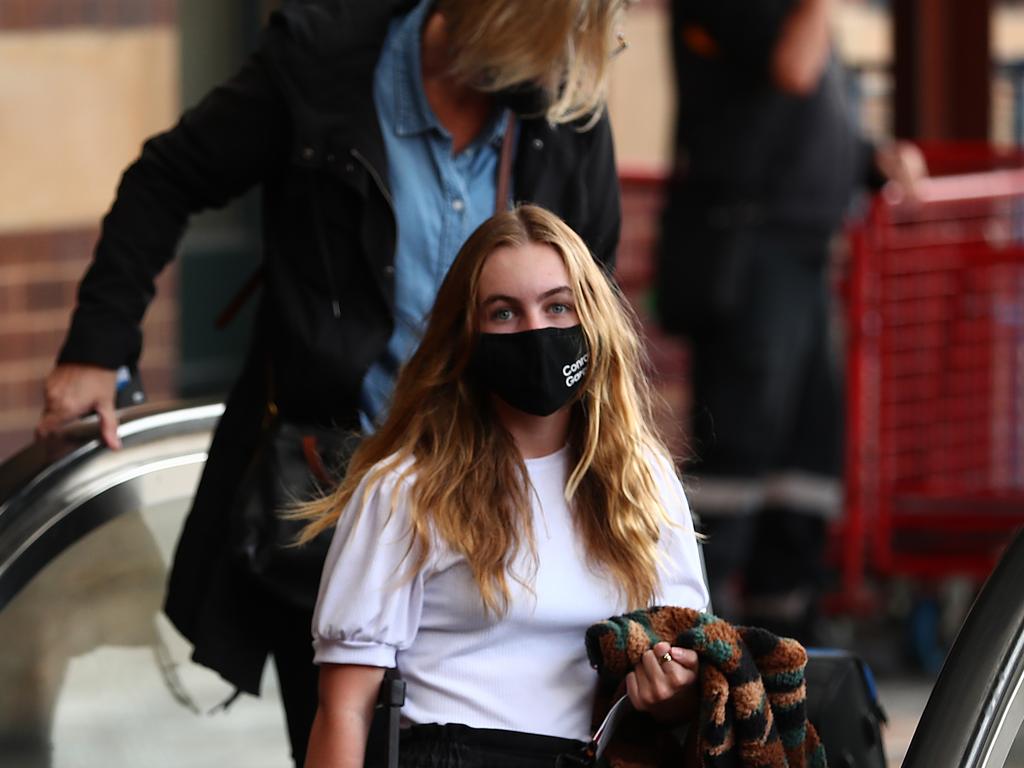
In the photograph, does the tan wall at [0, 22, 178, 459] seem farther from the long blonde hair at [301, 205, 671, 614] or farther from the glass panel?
the long blonde hair at [301, 205, 671, 614]

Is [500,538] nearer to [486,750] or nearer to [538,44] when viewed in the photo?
[486,750]

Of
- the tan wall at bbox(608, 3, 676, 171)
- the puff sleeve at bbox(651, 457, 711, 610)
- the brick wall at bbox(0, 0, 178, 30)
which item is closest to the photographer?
the puff sleeve at bbox(651, 457, 711, 610)

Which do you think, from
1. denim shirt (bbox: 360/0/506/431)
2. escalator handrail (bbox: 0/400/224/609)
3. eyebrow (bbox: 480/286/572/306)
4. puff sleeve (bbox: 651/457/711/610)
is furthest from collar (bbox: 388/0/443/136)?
escalator handrail (bbox: 0/400/224/609)

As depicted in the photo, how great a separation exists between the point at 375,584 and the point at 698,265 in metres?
3.11

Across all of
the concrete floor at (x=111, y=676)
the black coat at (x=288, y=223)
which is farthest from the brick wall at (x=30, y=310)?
the black coat at (x=288, y=223)

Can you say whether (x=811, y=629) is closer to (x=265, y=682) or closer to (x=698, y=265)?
(x=698, y=265)

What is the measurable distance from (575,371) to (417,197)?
60 centimetres

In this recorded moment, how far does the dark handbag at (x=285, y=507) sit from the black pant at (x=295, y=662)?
11 centimetres

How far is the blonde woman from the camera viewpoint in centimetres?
247

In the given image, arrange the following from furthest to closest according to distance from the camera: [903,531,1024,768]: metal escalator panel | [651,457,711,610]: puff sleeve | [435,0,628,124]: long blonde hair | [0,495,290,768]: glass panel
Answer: [0,495,290,768]: glass panel < [435,0,628,124]: long blonde hair < [651,457,711,610]: puff sleeve < [903,531,1024,768]: metal escalator panel

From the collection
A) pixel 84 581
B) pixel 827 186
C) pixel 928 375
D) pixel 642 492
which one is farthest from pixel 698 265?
pixel 642 492

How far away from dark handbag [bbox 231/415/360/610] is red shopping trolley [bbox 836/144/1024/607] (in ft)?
10.9

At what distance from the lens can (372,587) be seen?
8.11 feet

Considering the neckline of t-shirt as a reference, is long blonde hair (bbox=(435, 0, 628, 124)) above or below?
above
